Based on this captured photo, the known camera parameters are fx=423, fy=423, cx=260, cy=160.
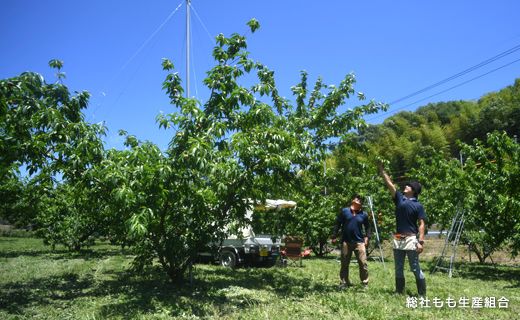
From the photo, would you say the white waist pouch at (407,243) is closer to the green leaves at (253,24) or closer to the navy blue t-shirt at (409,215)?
the navy blue t-shirt at (409,215)

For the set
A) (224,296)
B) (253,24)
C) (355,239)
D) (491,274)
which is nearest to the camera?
(224,296)

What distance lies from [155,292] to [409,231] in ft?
15.1

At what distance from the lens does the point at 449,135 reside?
44.4m

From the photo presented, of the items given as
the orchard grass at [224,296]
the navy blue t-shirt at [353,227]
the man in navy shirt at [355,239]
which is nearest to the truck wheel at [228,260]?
the orchard grass at [224,296]

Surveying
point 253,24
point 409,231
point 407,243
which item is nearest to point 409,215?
point 409,231

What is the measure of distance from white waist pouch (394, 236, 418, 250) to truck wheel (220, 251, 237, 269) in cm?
710

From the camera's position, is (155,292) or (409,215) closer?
(409,215)

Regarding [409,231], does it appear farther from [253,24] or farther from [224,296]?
[253,24]

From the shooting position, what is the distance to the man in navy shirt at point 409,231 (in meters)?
6.64

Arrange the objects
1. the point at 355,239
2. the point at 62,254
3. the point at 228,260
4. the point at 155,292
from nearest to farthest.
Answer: the point at 155,292 < the point at 355,239 < the point at 228,260 < the point at 62,254

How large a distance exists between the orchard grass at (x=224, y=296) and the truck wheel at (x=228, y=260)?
6.26ft

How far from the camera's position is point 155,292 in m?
7.74

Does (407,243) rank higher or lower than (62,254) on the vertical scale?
higher

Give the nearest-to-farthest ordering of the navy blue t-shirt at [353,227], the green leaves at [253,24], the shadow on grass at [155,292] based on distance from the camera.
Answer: the shadow on grass at [155,292], the green leaves at [253,24], the navy blue t-shirt at [353,227]
